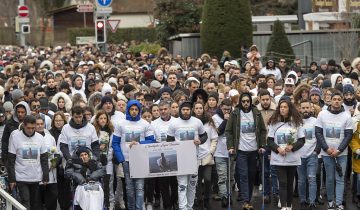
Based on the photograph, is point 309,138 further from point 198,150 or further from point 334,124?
point 198,150

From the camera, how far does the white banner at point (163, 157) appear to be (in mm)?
14696

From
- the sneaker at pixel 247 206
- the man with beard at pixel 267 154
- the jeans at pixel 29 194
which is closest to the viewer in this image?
the jeans at pixel 29 194

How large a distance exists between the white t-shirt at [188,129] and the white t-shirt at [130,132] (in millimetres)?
405

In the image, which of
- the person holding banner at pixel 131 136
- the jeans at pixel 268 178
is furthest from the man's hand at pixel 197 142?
the jeans at pixel 268 178

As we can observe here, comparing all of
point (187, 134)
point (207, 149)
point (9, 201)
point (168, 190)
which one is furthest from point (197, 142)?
point (9, 201)

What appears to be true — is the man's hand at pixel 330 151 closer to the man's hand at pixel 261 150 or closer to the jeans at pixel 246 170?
the man's hand at pixel 261 150

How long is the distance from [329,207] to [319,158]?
843 mm

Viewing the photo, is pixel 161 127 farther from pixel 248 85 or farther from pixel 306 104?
pixel 248 85

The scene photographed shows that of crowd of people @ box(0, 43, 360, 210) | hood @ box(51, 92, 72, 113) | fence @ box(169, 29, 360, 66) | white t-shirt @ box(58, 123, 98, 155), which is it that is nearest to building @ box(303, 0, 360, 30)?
fence @ box(169, 29, 360, 66)

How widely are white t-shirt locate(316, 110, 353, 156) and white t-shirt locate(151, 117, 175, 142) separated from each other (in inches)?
89.8

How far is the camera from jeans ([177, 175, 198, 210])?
14648 mm

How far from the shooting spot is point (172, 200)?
15477 mm

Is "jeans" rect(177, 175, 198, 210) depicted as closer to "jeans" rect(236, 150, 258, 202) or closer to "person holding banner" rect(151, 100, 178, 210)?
"person holding banner" rect(151, 100, 178, 210)

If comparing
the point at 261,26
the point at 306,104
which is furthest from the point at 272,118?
the point at 261,26
